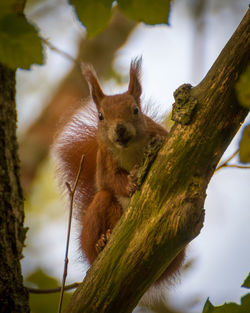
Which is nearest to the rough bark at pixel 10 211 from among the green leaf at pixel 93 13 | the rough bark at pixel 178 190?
the rough bark at pixel 178 190

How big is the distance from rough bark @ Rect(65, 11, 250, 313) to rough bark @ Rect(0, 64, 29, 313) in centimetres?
38

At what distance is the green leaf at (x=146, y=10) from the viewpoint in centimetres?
92

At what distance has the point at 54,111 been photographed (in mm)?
4371

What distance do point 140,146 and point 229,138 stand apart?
1053 mm

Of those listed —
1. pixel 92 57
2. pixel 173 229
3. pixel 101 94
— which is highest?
pixel 92 57

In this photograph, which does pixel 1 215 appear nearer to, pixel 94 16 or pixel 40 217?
pixel 94 16

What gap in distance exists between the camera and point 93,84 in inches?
99.3

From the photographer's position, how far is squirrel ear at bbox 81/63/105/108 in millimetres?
2484

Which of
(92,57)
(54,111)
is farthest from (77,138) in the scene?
(92,57)

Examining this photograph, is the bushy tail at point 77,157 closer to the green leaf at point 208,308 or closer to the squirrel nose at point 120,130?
the squirrel nose at point 120,130

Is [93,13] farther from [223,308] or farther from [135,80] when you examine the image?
[135,80]

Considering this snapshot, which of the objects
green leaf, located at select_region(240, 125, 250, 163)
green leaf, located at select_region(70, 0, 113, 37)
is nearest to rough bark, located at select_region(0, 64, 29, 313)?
green leaf, located at select_region(70, 0, 113, 37)

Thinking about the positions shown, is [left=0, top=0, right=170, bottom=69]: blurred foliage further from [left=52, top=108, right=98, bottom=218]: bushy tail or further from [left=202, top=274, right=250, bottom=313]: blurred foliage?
[left=52, top=108, right=98, bottom=218]: bushy tail

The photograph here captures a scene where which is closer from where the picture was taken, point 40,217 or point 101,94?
point 101,94
